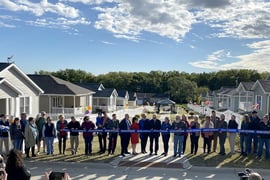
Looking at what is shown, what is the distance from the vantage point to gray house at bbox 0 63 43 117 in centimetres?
2267

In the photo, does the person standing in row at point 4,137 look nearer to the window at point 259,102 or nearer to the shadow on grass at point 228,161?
the shadow on grass at point 228,161

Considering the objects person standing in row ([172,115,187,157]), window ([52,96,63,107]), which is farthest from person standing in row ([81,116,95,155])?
window ([52,96,63,107])

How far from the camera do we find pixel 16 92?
76.6 feet

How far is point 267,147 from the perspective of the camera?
42.9 ft

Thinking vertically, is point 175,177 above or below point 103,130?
below

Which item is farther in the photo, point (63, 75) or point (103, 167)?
point (63, 75)

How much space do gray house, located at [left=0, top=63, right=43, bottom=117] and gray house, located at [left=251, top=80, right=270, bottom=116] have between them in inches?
905

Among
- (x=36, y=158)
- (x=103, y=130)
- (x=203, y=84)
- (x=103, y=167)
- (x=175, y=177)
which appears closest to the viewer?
(x=175, y=177)

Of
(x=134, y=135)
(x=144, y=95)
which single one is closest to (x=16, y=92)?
(x=134, y=135)

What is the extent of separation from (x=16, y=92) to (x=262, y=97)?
1032 inches

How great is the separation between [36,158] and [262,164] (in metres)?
8.86

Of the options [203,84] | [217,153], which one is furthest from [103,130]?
[203,84]

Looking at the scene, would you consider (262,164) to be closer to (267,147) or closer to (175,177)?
(267,147)

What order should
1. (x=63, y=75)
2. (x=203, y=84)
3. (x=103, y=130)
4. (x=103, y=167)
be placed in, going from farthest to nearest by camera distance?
(x=203, y=84)
(x=63, y=75)
(x=103, y=130)
(x=103, y=167)
